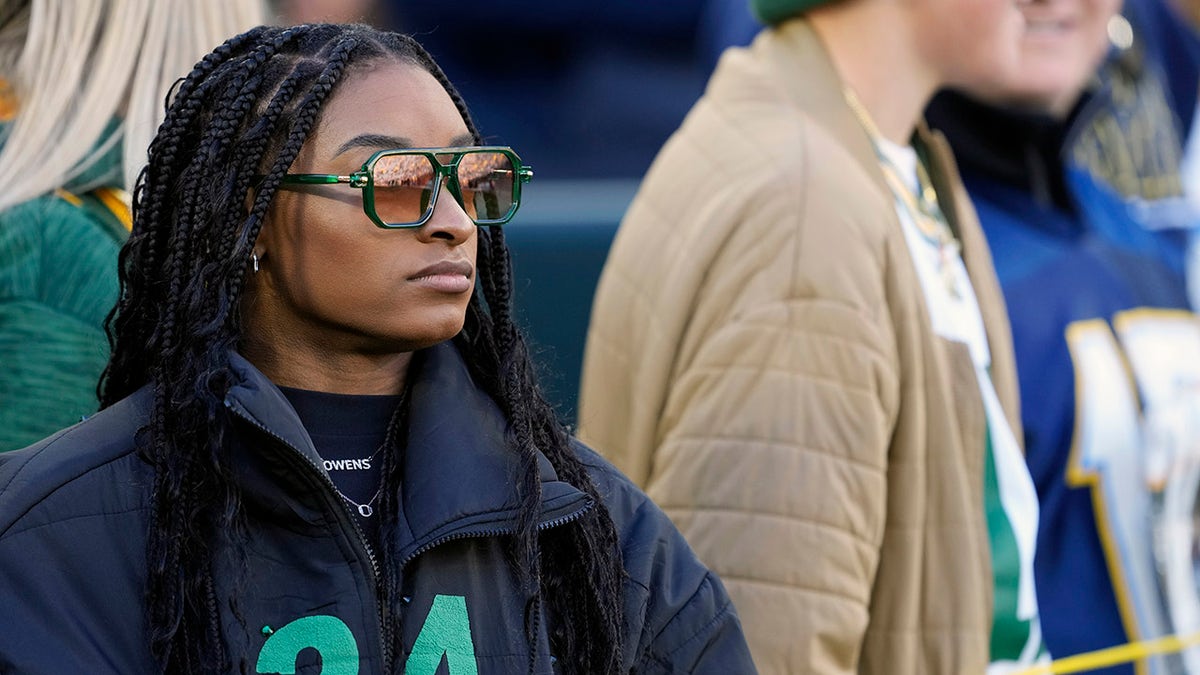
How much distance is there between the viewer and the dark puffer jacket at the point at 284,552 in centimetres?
161

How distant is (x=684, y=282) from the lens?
2588 millimetres

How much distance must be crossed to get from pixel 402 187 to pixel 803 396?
0.87 metres

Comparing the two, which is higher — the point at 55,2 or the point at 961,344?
the point at 55,2

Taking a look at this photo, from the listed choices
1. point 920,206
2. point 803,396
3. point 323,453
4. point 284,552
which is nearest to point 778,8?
point 920,206

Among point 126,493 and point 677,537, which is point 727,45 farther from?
point 126,493

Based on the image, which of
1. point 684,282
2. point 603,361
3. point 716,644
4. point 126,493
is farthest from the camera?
point 603,361

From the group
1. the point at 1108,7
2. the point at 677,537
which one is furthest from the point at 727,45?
the point at 677,537

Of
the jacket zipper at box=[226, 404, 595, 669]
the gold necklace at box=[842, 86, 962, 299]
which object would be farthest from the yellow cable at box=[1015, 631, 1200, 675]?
the jacket zipper at box=[226, 404, 595, 669]

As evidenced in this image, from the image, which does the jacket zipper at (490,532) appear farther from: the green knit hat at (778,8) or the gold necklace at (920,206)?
the green knit hat at (778,8)

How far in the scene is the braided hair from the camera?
1.66 meters

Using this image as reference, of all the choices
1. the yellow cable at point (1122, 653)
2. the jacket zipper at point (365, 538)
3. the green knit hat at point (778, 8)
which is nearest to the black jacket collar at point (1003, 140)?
the green knit hat at point (778, 8)

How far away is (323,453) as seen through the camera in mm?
1787

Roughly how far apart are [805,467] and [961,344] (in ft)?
1.46

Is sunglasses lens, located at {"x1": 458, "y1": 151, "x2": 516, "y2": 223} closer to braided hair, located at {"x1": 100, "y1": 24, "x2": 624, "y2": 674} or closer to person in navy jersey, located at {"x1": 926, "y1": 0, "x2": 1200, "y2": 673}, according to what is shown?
braided hair, located at {"x1": 100, "y1": 24, "x2": 624, "y2": 674}
